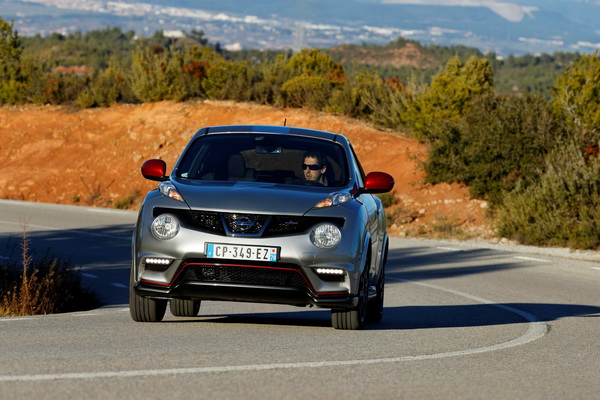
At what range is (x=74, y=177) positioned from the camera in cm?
3903

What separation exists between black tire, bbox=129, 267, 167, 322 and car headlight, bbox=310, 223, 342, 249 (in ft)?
5.43

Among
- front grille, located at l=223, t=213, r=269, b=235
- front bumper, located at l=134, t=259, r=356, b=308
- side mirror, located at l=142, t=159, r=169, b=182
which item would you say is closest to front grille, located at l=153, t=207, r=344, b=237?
front grille, located at l=223, t=213, r=269, b=235

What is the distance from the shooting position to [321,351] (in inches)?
324

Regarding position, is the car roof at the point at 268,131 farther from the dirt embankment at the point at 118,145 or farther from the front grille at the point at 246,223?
the dirt embankment at the point at 118,145

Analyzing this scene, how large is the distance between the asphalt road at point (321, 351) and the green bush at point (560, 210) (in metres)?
8.99

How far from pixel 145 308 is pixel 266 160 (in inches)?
66.0

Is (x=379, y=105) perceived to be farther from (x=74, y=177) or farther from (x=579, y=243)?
(x=579, y=243)

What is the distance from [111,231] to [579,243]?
32.7 feet

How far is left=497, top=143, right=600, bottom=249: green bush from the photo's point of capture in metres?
24.3

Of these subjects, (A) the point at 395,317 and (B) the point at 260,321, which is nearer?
(B) the point at 260,321

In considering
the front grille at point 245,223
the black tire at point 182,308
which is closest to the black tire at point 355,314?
the front grille at point 245,223

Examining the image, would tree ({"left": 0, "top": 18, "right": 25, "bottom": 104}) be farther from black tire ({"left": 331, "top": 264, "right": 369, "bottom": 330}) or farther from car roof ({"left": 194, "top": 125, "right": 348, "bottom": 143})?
black tire ({"left": 331, "top": 264, "right": 369, "bottom": 330})

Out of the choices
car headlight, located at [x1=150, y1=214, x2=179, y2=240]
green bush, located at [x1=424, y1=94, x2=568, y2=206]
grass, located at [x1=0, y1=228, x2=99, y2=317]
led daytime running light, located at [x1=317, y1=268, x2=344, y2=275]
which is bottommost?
green bush, located at [x1=424, y1=94, x2=568, y2=206]

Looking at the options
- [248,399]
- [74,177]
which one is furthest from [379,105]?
[248,399]
